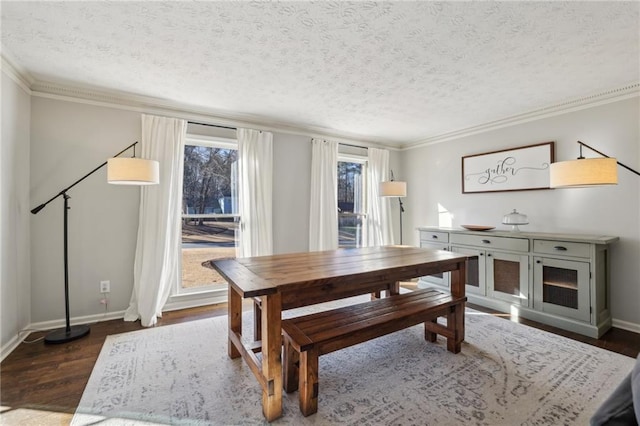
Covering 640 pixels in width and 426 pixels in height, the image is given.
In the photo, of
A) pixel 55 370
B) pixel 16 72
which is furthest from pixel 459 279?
pixel 16 72

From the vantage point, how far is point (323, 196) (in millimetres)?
4281

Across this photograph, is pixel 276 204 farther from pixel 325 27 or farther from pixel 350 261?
pixel 325 27

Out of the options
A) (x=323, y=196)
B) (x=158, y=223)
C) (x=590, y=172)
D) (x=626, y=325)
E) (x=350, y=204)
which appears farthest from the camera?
(x=350, y=204)

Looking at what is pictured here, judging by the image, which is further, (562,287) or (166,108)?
(166,108)

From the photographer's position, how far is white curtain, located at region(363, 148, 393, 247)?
4.81 meters

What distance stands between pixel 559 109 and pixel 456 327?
9.22 ft

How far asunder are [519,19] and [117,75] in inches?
125

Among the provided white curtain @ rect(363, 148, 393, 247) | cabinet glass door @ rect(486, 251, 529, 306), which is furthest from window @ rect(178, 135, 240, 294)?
cabinet glass door @ rect(486, 251, 529, 306)

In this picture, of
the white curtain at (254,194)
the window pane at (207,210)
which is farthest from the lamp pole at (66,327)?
the white curtain at (254,194)

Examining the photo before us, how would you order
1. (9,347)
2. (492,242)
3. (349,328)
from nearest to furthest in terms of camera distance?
(349,328) < (9,347) < (492,242)

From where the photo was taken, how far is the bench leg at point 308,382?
1.63 m

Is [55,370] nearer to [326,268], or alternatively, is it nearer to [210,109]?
[326,268]

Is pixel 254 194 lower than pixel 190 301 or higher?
higher

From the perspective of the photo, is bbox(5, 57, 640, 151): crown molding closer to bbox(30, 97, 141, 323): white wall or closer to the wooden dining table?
bbox(30, 97, 141, 323): white wall
